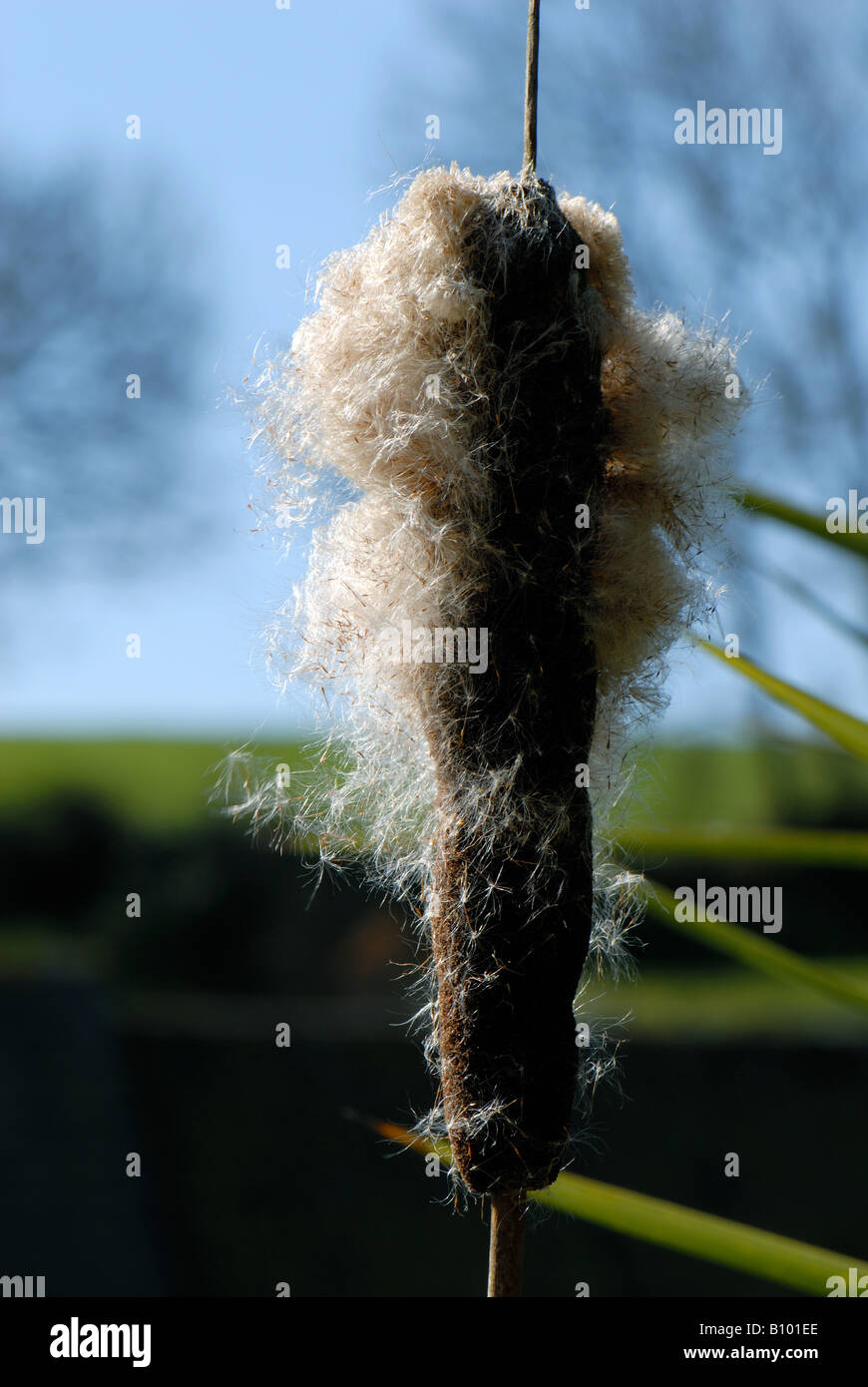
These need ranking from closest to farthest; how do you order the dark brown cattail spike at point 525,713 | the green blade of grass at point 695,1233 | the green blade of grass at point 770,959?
the dark brown cattail spike at point 525,713 → the green blade of grass at point 695,1233 → the green blade of grass at point 770,959

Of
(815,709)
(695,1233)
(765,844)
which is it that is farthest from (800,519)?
A: (695,1233)

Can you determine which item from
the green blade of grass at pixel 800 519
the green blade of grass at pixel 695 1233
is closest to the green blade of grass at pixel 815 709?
the green blade of grass at pixel 800 519

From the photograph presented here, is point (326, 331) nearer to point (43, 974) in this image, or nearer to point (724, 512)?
point (724, 512)

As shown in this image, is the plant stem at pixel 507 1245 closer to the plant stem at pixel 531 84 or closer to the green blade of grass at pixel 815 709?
the green blade of grass at pixel 815 709

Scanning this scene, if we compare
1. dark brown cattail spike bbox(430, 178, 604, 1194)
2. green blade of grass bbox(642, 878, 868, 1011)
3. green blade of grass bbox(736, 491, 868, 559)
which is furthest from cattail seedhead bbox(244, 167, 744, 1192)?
green blade of grass bbox(642, 878, 868, 1011)

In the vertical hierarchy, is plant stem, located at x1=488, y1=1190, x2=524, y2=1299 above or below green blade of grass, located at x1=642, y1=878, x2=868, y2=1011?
below

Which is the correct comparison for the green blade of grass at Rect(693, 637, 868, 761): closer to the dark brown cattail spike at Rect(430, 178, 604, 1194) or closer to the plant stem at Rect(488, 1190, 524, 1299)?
the dark brown cattail spike at Rect(430, 178, 604, 1194)

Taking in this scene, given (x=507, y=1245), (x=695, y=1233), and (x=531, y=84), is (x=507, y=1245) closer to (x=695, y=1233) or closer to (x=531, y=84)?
(x=695, y=1233)
